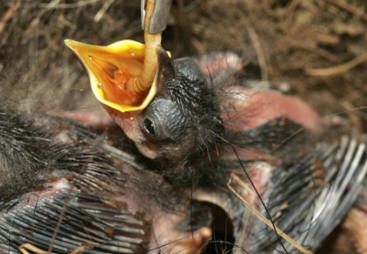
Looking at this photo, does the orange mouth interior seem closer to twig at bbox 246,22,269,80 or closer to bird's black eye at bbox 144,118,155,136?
bird's black eye at bbox 144,118,155,136

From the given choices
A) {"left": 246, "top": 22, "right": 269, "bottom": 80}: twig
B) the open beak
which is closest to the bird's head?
the open beak

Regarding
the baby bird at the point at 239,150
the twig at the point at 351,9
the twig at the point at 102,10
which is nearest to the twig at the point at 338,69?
the twig at the point at 351,9

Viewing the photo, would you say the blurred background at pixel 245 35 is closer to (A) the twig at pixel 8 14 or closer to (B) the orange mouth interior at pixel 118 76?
(A) the twig at pixel 8 14

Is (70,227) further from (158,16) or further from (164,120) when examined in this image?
(158,16)

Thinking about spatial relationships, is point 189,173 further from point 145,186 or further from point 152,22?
point 152,22

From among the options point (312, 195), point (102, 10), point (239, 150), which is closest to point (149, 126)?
point (239, 150)

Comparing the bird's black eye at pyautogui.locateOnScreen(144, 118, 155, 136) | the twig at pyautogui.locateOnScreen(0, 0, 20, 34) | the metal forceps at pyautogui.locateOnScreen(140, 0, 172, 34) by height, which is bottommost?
the bird's black eye at pyautogui.locateOnScreen(144, 118, 155, 136)
